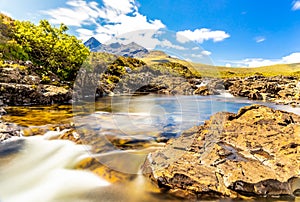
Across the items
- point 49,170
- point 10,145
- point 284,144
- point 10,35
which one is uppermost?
point 10,35

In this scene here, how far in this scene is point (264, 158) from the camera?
516cm

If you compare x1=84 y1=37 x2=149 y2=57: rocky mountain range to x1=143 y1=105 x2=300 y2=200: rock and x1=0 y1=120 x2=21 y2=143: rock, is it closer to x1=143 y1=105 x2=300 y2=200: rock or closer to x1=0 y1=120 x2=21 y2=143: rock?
x1=143 y1=105 x2=300 y2=200: rock

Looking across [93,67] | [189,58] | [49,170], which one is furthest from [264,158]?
[93,67]

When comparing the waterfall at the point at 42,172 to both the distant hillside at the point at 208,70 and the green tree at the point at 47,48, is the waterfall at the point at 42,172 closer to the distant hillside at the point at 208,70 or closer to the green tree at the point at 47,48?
the distant hillside at the point at 208,70

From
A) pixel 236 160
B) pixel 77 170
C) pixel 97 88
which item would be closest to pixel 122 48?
pixel 77 170

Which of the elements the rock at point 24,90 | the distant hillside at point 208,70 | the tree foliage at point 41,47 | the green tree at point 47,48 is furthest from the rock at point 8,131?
the green tree at point 47,48

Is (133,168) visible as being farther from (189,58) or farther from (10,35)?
(10,35)

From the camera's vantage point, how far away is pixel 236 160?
516 centimetres

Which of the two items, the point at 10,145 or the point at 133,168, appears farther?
the point at 10,145

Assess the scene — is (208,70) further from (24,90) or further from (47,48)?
(47,48)

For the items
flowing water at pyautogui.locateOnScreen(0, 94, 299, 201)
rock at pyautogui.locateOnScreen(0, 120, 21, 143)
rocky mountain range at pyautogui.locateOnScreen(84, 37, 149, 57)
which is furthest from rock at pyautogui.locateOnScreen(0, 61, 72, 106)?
rocky mountain range at pyautogui.locateOnScreen(84, 37, 149, 57)

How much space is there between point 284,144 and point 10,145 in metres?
9.03

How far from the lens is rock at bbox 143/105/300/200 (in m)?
4.56

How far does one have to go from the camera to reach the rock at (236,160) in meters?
4.56
